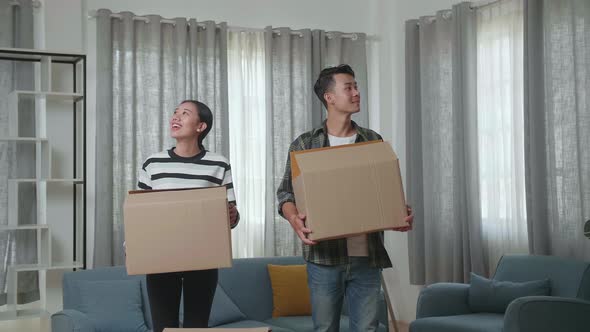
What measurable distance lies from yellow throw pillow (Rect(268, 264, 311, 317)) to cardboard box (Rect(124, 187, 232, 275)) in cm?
195

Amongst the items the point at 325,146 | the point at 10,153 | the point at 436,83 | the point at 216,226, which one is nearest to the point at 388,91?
the point at 436,83

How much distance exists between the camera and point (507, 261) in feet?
14.3

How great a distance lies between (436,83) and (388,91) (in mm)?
654

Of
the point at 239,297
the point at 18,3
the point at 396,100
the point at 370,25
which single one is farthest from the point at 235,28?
the point at 239,297

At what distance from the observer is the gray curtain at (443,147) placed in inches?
196

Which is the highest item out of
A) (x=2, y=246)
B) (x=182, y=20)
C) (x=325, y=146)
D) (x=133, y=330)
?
(x=182, y=20)

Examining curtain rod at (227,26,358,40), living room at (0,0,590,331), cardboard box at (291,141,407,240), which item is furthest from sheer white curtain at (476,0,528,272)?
cardboard box at (291,141,407,240)

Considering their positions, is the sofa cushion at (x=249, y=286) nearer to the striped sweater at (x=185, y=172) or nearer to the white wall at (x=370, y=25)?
the white wall at (x=370, y=25)

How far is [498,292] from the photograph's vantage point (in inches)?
165

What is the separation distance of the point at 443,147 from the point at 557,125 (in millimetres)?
971

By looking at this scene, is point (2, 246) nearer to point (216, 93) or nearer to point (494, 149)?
point (216, 93)

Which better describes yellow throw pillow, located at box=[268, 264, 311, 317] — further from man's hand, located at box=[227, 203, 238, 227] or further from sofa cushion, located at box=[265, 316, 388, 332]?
man's hand, located at box=[227, 203, 238, 227]

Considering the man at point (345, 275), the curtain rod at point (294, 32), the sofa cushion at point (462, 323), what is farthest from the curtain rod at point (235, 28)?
the man at point (345, 275)

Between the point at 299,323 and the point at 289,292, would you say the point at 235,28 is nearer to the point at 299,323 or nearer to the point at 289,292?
the point at 289,292
